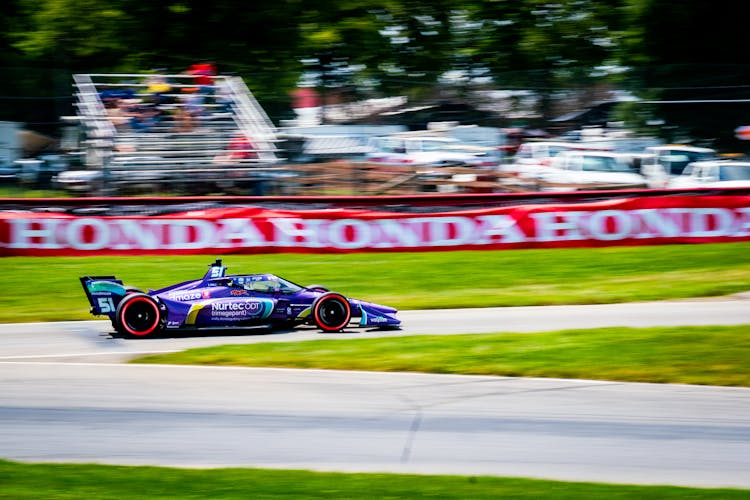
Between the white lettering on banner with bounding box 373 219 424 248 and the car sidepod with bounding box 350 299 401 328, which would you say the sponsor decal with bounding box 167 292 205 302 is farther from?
the white lettering on banner with bounding box 373 219 424 248

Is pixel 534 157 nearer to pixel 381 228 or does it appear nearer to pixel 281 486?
pixel 381 228

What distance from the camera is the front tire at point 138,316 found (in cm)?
1279

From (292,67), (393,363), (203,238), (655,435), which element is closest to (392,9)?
(292,67)

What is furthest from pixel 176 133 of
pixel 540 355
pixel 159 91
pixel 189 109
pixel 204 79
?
pixel 540 355

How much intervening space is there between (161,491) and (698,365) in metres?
6.51

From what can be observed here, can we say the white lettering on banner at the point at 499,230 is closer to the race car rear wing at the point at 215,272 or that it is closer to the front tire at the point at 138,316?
the race car rear wing at the point at 215,272

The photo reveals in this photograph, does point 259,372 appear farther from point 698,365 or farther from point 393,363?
point 698,365

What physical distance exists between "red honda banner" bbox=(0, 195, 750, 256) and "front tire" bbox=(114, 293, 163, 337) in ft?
20.1

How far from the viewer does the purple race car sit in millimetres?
12820

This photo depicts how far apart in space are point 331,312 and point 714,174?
1058 cm

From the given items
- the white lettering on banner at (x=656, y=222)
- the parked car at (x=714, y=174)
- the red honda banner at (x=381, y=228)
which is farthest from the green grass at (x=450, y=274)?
the parked car at (x=714, y=174)

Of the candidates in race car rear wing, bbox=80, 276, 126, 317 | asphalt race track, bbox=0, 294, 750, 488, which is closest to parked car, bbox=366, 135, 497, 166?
race car rear wing, bbox=80, 276, 126, 317

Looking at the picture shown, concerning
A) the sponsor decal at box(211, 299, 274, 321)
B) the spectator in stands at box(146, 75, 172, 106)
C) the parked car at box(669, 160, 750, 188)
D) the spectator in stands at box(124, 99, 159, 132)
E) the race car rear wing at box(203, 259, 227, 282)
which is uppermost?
the spectator in stands at box(146, 75, 172, 106)

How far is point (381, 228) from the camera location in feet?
63.1
